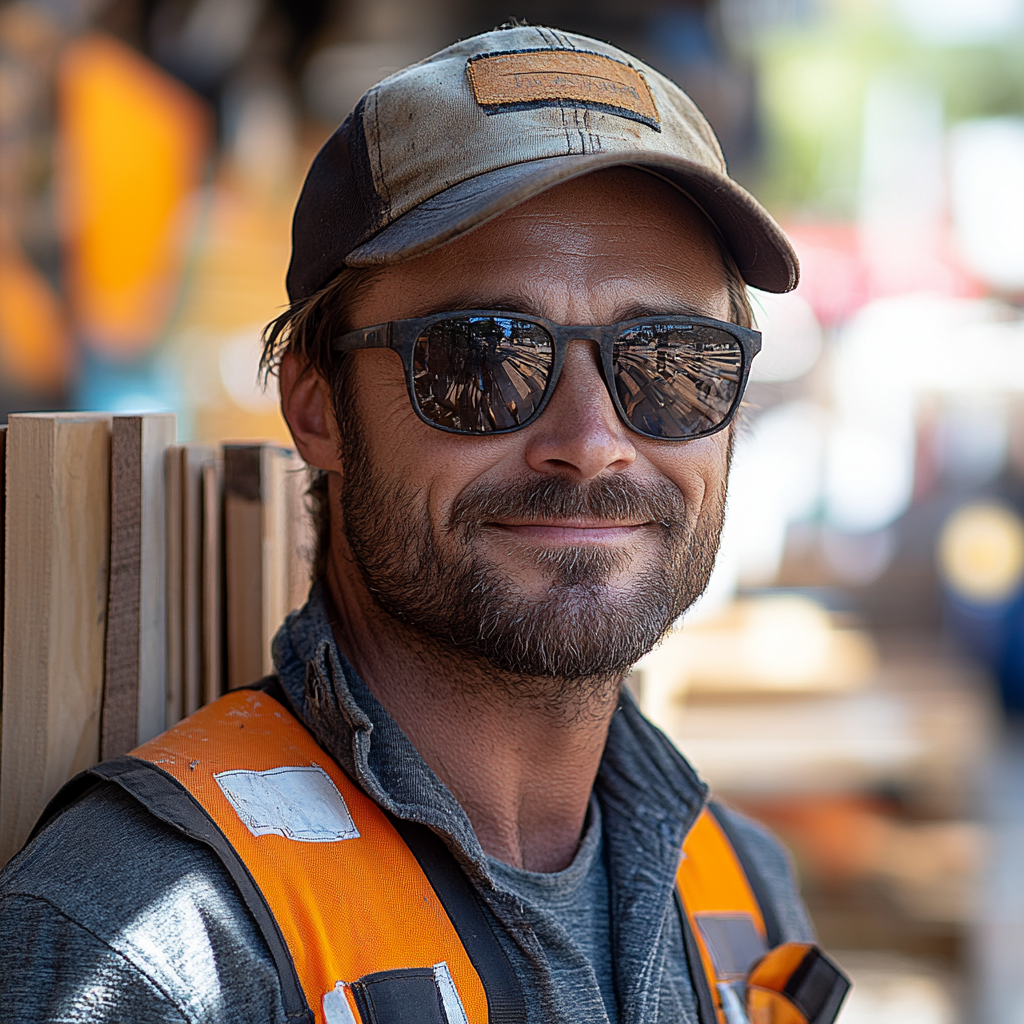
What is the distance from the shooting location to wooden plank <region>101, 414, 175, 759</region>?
5.14 ft

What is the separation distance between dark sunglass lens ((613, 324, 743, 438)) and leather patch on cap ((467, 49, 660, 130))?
0.92 ft

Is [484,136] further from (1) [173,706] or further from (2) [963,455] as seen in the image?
(2) [963,455]

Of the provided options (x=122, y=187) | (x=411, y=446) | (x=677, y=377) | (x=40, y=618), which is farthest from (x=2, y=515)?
(x=122, y=187)

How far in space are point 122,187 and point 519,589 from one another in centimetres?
448

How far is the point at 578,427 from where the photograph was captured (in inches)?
55.6

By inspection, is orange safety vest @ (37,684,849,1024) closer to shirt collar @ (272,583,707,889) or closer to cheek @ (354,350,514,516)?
shirt collar @ (272,583,707,889)

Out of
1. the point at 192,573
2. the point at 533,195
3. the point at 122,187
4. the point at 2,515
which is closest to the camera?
the point at 533,195

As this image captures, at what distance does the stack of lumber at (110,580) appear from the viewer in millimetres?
1505

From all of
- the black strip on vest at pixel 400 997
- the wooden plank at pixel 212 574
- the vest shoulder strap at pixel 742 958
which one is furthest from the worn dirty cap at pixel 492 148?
the vest shoulder strap at pixel 742 958

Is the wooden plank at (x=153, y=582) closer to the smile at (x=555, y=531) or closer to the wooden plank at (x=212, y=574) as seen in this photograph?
the wooden plank at (x=212, y=574)

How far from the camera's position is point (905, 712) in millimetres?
6512

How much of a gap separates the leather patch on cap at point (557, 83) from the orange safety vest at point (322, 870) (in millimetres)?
831

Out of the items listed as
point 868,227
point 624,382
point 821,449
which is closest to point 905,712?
point 821,449

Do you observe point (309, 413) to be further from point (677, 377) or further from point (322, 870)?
point (322, 870)
